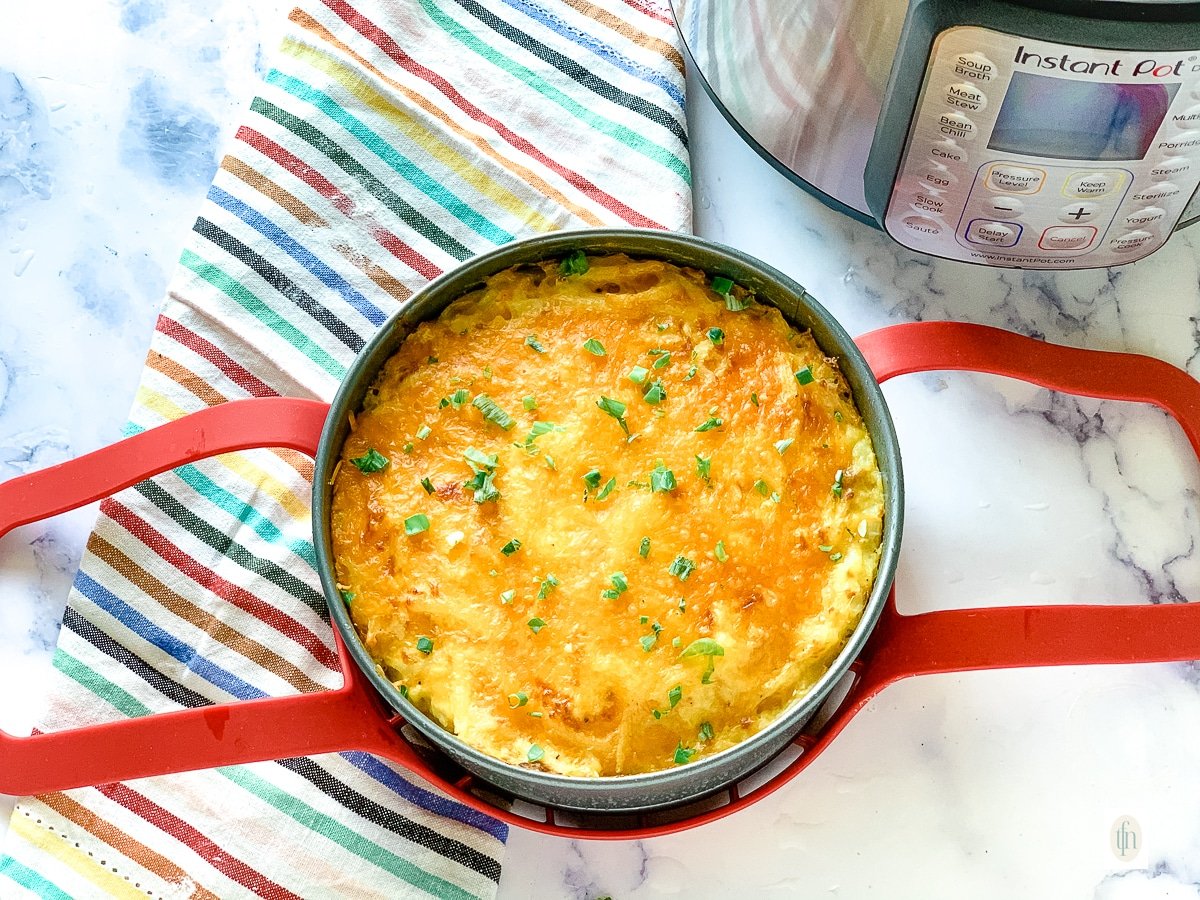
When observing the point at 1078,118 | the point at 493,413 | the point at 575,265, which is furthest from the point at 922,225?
the point at 493,413

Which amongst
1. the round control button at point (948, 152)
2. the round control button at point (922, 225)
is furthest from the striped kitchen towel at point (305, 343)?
the round control button at point (948, 152)

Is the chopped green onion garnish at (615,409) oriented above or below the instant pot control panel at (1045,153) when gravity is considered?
below

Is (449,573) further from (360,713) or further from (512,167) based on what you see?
(512,167)

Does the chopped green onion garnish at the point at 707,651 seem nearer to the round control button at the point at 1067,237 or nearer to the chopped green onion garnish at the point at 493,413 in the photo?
the chopped green onion garnish at the point at 493,413

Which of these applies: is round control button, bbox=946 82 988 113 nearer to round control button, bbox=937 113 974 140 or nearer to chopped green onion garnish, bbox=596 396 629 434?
round control button, bbox=937 113 974 140

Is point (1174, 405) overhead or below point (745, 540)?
overhead

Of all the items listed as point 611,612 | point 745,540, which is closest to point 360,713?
point 611,612

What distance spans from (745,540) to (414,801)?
561 mm

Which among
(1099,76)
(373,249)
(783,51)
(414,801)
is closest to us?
(1099,76)

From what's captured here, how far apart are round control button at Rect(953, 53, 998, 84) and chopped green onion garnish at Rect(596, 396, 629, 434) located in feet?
1.70

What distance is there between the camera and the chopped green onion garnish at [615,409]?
1.50 metres

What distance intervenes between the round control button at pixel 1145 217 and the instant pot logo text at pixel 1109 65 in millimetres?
254

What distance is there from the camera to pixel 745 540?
1465mm

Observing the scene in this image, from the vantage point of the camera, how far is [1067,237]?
1.51m
